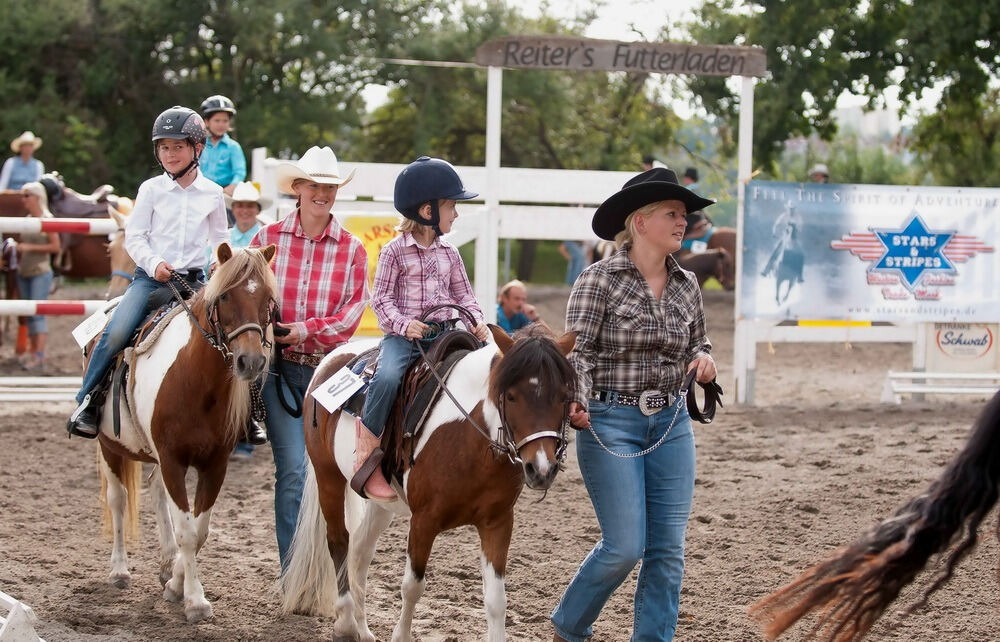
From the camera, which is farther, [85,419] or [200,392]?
[85,419]

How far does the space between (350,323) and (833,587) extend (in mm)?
3082

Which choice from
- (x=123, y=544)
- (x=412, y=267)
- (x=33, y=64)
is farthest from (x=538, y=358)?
(x=33, y=64)

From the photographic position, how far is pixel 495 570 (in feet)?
15.3

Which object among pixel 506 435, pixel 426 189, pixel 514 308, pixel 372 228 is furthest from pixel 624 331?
pixel 372 228

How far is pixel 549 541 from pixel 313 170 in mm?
2632

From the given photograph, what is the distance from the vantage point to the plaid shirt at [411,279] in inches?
202

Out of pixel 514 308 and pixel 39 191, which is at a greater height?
pixel 39 191

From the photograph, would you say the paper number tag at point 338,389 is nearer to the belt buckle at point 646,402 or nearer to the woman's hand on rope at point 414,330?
the woman's hand on rope at point 414,330

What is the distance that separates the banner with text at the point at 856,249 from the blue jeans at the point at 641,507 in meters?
7.31

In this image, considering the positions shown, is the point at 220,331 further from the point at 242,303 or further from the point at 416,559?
the point at 416,559

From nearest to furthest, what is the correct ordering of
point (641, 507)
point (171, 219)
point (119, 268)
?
1. point (641, 507)
2. point (171, 219)
3. point (119, 268)

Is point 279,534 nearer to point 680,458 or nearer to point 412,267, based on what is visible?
Answer: point 412,267

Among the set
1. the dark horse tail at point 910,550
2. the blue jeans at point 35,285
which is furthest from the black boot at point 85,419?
the blue jeans at point 35,285

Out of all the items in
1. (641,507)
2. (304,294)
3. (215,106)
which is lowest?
(641,507)
